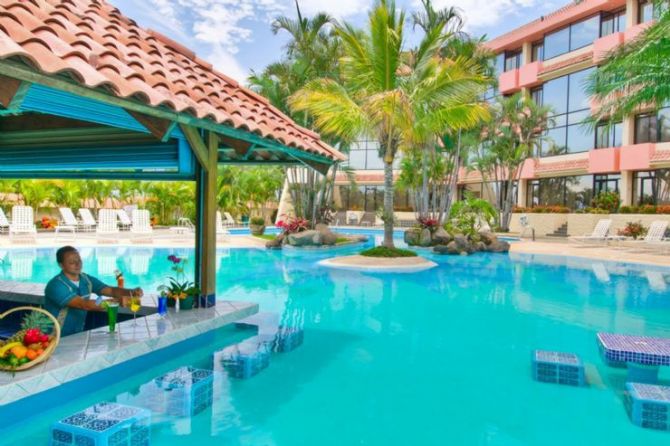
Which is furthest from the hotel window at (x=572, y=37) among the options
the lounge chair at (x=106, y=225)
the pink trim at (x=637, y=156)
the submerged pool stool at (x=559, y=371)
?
the submerged pool stool at (x=559, y=371)

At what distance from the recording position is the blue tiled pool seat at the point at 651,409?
4215 mm

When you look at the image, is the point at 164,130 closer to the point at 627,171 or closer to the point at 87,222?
the point at 87,222

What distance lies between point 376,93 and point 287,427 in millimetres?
11350

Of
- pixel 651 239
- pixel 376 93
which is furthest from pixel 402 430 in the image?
pixel 651 239

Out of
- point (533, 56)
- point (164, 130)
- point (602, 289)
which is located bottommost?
point (602, 289)

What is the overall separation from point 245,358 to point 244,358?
0.03ft

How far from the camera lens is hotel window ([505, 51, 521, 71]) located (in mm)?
34438

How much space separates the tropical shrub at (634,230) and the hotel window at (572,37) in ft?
37.9

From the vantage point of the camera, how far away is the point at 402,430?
408 cm

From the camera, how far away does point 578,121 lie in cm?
2900

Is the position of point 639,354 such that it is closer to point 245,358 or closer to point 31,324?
point 245,358

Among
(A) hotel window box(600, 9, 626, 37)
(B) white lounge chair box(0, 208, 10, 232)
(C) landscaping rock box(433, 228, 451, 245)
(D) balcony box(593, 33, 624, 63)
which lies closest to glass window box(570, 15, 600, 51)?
(A) hotel window box(600, 9, 626, 37)

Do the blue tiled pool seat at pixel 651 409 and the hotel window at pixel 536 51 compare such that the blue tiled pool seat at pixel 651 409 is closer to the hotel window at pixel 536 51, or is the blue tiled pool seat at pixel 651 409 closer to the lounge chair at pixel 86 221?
the lounge chair at pixel 86 221

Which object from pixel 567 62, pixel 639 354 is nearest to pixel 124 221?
pixel 639 354
